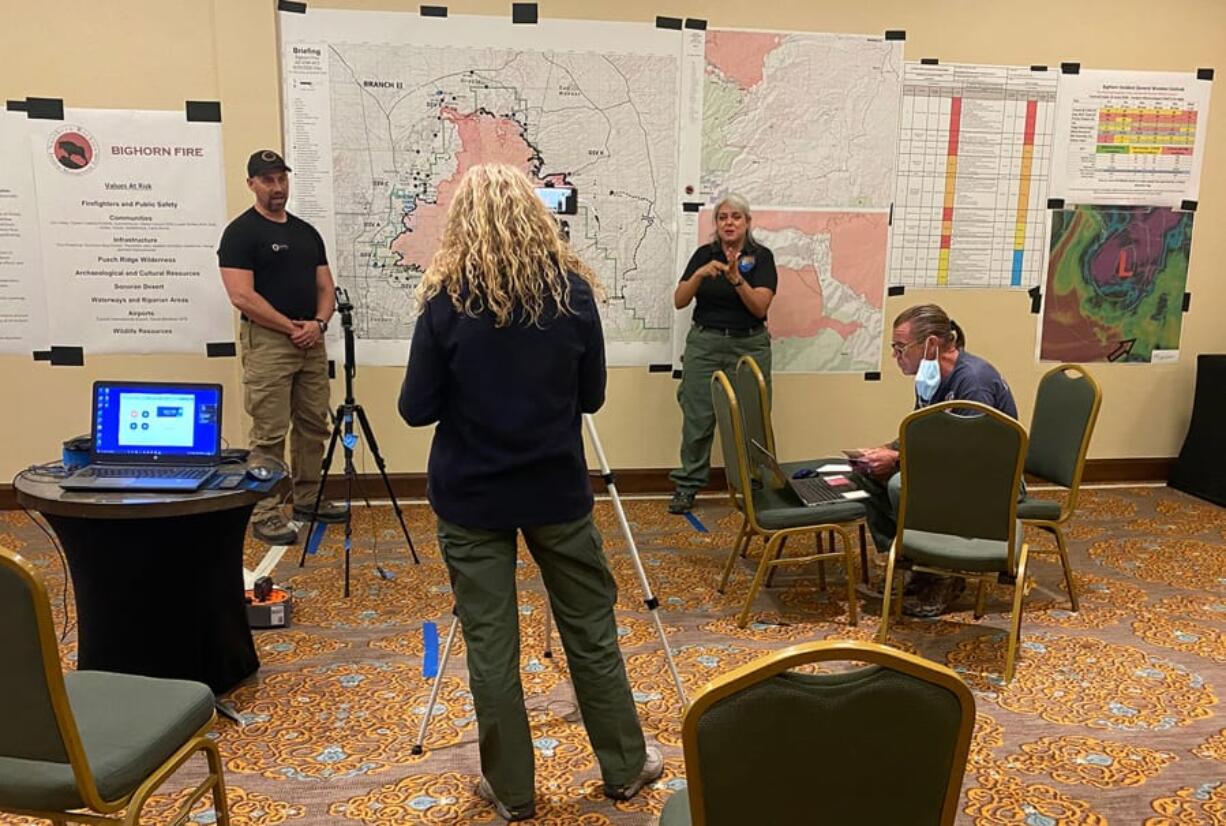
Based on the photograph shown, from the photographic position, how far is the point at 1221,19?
5.13 meters

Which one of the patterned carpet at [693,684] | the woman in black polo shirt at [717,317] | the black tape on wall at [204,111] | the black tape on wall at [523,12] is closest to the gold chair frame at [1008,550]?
the patterned carpet at [693,684]

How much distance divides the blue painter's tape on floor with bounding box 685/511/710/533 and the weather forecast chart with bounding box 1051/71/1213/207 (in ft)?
8.87

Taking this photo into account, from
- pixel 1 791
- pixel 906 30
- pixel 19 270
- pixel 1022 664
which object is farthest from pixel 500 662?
pixel 906 30

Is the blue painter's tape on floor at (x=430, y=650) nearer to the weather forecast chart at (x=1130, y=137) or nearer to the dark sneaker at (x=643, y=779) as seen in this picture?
the dark sneaker at (x=643, y=779)

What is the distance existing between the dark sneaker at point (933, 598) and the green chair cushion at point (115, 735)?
2481 millimetres

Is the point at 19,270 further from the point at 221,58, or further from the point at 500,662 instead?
the point at 500,662

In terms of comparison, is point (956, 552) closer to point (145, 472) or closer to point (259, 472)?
point (259, 472)

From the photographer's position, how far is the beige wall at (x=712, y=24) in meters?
4.36

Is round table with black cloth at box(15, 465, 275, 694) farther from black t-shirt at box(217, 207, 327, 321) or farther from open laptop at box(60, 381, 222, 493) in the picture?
black t-shirt at box(217, 207, 327, 321)

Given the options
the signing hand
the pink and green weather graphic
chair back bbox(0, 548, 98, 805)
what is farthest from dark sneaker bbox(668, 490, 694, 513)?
chair back bbox(0, 548, 98, 805)

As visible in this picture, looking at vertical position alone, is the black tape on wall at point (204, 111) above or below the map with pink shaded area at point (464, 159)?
above

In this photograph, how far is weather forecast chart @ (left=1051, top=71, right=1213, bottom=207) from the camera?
16.7 feet

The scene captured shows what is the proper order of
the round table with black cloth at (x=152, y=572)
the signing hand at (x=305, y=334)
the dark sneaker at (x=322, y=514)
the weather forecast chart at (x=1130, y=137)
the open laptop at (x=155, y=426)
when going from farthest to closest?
1. the weather forecast chart at (x=1130, y=137)
2. the dark sneaker at (x=322, y=514)
3. the signing hand at (x=305, y=334)
4. the open laptop at (x=155, y=426)
5. the round table with black cloth at (x=152, y=572)

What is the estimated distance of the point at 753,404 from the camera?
3580 millimetres
